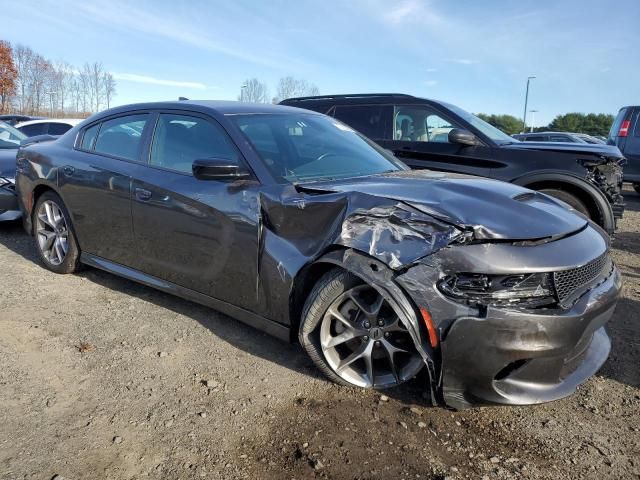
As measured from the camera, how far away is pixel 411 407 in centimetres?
273

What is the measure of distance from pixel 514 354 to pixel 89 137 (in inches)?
155

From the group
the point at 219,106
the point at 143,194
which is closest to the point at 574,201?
the point at 219,106

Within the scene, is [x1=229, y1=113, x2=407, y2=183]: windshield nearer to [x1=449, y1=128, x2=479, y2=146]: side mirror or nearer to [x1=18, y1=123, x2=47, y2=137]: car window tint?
[x1=449, y1=128, x2=479, y2=146]: side mirror

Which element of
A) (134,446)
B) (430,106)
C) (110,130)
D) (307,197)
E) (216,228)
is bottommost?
(134,446)

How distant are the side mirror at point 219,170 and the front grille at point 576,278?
6.15 ft

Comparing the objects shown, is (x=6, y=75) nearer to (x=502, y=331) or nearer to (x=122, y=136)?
(x=122, y=136)

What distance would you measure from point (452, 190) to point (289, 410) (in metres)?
1.49

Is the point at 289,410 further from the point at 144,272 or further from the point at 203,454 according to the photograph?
the point at 144,272

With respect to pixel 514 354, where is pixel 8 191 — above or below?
above

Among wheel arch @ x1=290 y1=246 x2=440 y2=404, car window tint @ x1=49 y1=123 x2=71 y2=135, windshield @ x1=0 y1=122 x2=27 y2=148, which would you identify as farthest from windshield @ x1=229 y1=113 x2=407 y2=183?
car window tint @ x1=49 y1=123 x2=71 y2=135

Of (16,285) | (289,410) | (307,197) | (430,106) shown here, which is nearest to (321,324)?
(289,410)

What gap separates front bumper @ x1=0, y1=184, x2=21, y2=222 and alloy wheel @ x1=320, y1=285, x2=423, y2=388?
15.8 ft

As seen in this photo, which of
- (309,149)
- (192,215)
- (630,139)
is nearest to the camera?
(192,215)

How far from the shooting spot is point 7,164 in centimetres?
612
